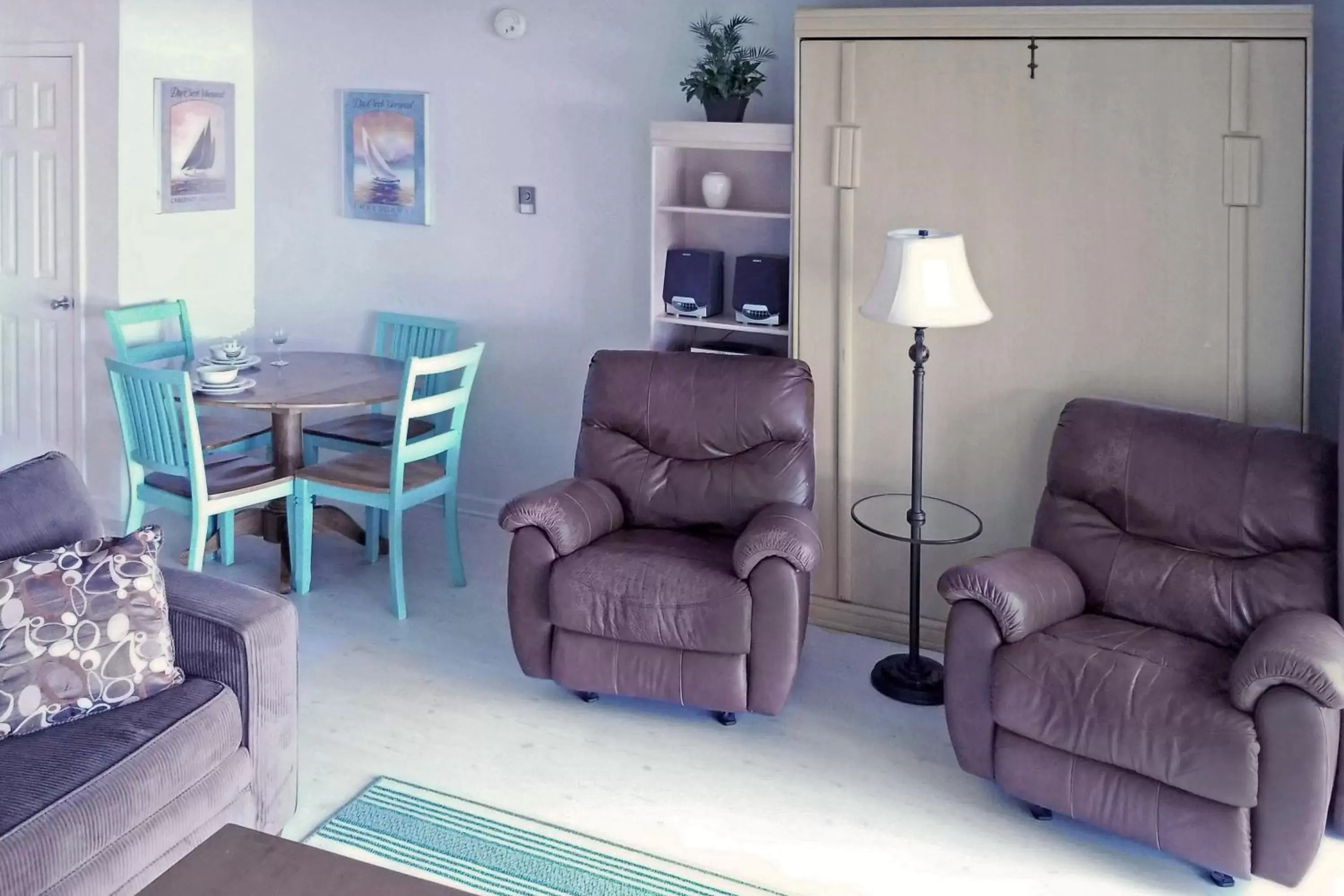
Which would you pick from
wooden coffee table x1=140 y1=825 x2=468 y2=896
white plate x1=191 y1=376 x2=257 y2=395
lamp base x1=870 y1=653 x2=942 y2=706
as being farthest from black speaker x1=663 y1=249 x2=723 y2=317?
wooden coffee table x1=140 y1=825 x2=468 y2=896

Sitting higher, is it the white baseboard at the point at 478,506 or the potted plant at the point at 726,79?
the potted plant at the point at 726,79

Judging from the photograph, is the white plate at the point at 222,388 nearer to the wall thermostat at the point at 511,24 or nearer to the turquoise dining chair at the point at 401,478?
the turquoise dining chair at the point at 401,478

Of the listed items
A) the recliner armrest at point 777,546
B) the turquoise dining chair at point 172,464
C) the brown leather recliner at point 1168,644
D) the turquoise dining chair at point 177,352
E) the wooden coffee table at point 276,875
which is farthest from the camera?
the turquoise dining chair at point 177,352

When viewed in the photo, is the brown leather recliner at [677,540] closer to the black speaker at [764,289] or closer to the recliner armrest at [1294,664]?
the black speaker at [764,289]

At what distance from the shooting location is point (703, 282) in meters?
4.43

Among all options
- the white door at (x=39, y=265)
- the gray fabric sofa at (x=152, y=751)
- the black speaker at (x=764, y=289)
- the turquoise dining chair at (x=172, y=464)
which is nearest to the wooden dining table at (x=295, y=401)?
the turquoise dining chair at (x=172, y=464)

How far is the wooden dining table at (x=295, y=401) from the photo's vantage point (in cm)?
441

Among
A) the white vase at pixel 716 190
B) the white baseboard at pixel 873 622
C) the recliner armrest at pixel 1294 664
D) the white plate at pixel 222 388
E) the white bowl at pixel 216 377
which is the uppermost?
the white vase at pixel 716 190

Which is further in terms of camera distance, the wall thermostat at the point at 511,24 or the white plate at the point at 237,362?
the wall thermostat at the point at 511,24

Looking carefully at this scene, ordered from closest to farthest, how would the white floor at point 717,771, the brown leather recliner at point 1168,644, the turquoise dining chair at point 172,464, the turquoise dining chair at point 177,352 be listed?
the brown leather recliner at point 1168,644 < the white floor at point 717,771 < the turquoise dining chair at point 172,464 < the turquoise dining chair at point 177,352

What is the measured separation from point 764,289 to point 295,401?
1.63 metres

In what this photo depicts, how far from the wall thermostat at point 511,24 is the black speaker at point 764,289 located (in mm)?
1402

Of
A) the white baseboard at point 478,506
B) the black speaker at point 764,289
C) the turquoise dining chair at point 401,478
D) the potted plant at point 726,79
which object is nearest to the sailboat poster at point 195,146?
the turquoise dining chair at point 401,478

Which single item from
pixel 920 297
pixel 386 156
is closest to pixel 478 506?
pixel 386 156
